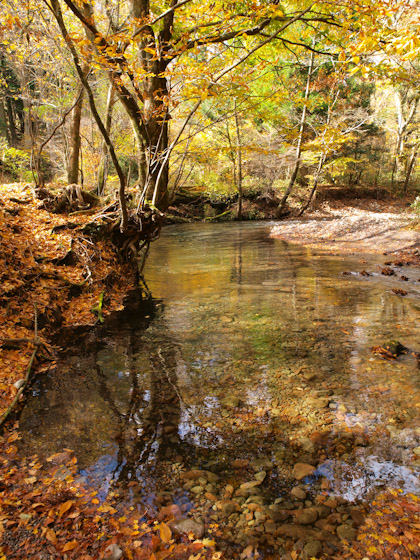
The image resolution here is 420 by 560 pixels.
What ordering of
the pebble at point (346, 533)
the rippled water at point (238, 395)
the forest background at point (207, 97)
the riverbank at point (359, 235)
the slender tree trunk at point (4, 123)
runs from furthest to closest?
the slender tree trunk at point (4, 123) → the riverbank at point (359, 235) → the forest background at point (207, 97) → the rippled water at point (238, 395) → the pebble at point (346, 533)

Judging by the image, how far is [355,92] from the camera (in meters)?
25.5

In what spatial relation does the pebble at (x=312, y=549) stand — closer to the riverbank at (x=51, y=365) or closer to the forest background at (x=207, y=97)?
the riverbank at (x=51, y=365)

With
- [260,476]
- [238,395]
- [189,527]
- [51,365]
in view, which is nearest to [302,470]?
[260,476]

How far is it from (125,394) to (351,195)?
30508 millimetres

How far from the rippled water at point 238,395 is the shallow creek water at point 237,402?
0.01 meters

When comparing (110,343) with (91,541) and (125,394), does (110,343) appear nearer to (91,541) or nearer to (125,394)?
(125,394)

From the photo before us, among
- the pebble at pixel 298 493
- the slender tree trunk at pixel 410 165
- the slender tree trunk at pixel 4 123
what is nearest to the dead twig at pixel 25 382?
the pebble at pixel 298 493

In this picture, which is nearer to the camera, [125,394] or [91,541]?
[91,541]

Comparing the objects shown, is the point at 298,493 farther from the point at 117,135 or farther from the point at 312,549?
the point at 117,135

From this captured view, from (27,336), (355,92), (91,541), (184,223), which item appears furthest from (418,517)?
(355,92)

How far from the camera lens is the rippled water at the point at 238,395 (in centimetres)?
273

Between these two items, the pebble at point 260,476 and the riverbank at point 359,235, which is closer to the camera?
the pebble at point 260,476

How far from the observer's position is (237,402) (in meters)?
3.59

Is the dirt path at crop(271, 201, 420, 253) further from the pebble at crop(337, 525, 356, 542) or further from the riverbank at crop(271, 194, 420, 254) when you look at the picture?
the pebble at crop(337, 525, 356, 542)
